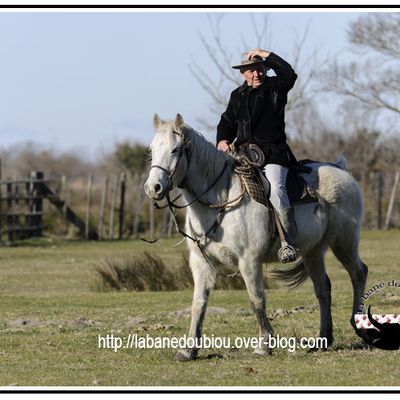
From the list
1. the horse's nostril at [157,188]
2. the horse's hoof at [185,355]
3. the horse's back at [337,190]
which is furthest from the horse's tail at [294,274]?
the horse's nostril at [157,188]

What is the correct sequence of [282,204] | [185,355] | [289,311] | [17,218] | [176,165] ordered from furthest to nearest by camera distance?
[17,218] < [289,311] < [282,204] < [185,355] < [176,165]

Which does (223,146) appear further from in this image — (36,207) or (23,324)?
(36,207)

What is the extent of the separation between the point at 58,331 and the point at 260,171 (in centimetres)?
391

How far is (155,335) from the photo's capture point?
12.9 metres

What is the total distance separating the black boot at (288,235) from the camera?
11.1 meters

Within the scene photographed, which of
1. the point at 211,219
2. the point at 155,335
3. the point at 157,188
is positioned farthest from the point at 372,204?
the point at 157,188

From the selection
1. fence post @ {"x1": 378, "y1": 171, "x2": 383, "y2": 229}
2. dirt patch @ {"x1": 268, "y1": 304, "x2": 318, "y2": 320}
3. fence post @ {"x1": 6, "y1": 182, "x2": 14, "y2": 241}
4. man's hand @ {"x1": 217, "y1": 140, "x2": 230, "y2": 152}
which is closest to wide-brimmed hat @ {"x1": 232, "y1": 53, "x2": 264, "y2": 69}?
man's hand @ {"x1": 217, "y1": 140, "x2": 230, "y2": 152}

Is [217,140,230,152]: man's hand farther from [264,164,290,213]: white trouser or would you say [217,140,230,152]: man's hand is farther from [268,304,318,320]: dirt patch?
[268,304,318,320]: dirt patch

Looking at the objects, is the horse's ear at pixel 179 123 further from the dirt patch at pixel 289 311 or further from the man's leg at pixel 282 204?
the dirt patch at pixel 289 311

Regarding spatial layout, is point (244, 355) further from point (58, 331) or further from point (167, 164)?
point (58, 331)

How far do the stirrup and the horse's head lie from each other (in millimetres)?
1413

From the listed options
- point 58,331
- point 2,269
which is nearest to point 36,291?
point 2,269

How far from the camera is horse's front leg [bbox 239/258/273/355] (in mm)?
10828

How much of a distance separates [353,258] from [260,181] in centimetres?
185
